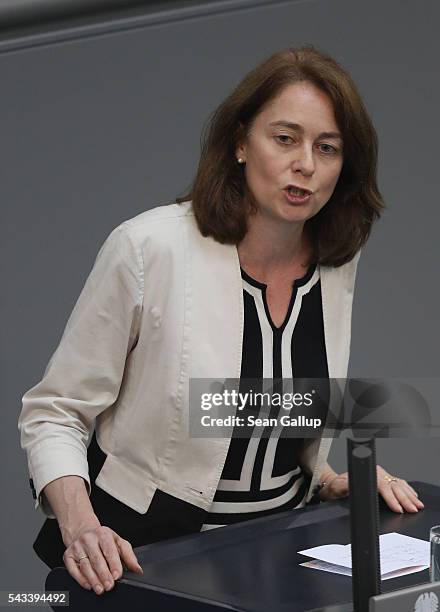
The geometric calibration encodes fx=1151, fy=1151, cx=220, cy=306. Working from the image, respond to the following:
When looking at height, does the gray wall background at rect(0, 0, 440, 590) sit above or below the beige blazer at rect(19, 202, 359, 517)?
above

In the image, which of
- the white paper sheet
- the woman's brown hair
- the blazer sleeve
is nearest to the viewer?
the white paper sheet

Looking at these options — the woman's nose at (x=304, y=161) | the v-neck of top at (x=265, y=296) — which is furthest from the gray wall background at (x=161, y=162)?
the woman's nose at (x=304, y=161)

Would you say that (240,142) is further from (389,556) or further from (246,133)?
(389,556)

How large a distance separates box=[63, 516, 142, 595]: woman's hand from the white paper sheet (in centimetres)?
29

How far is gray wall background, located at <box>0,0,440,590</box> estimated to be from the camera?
3.33 metres

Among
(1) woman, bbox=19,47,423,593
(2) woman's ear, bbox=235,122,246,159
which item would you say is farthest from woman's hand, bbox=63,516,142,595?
(2) woman's ear, bbox=235,122,246,159

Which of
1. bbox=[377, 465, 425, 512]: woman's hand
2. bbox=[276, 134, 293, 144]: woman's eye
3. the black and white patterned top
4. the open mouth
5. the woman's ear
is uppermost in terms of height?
the woman's ear

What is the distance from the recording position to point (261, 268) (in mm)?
2307

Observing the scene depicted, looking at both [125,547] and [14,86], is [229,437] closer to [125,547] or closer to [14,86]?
[125,547]

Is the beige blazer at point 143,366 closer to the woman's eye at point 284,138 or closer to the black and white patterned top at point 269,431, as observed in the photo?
the black and white patterned top at point 269,431

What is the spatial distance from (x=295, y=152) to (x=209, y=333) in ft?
1.24

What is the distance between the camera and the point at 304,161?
7.10ft

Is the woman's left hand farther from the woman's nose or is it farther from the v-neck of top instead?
the woman's nose

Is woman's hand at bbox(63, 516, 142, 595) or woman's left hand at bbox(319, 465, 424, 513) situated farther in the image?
woman's left hand at bbox(319, 465, 424, 513)
